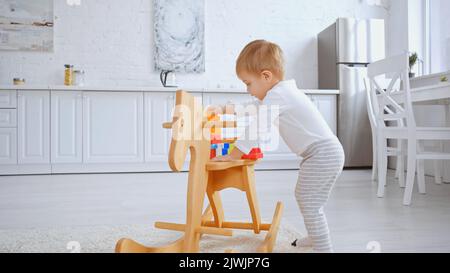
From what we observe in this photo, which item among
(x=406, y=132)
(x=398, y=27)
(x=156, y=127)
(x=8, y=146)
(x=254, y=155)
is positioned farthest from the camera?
Result: (x=398, y=27)

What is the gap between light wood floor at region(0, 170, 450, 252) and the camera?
62.3 inches

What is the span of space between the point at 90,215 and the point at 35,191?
3.30 feet

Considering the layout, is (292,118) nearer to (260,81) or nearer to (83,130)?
(260,81)

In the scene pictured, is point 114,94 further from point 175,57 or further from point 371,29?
point 371,29

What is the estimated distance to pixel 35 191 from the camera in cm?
273

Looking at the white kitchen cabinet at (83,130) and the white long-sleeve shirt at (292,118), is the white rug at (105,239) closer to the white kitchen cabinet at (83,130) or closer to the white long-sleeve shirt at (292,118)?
the white long-sleeve shirt at (292,118)

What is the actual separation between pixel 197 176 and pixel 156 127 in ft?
8.99

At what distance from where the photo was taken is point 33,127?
3.72 metres

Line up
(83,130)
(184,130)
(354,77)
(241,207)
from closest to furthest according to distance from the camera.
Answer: (184,130) < (241,207) < (83,130) < (354,77)

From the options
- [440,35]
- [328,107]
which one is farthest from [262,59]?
[440,35]

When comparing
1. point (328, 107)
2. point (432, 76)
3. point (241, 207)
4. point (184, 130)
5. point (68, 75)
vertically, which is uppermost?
point (68, 75)

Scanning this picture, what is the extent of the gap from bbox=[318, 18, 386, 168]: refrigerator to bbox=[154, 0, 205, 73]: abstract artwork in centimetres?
148

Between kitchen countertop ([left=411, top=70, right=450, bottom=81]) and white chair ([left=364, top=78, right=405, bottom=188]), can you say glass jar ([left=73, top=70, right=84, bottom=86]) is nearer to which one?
white chair ([left=364, top=78, right=405, bottom=188])
